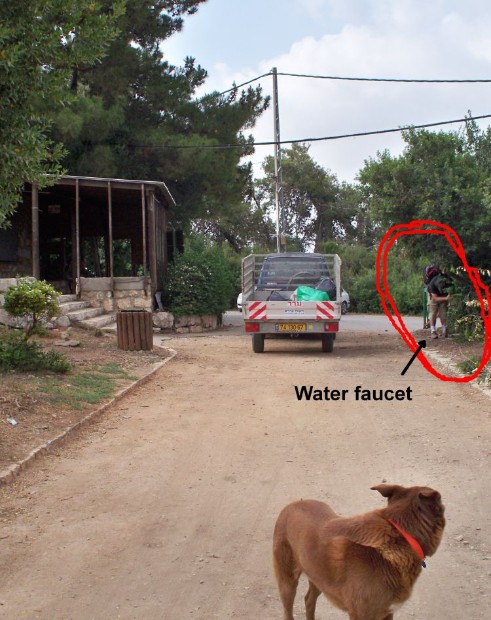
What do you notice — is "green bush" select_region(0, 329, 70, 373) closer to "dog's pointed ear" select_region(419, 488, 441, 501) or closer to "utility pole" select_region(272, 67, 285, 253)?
"dog's pointed ear" select_region(419, 488, 441, 501)

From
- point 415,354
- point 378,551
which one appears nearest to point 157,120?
point 415,354

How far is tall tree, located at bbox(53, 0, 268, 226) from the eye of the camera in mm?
24906

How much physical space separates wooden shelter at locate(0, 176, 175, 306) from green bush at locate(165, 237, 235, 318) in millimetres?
676

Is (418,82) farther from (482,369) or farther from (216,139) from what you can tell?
(482,369)

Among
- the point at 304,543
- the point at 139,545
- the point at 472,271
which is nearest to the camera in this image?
the point at 304,543

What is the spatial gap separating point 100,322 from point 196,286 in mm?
4346

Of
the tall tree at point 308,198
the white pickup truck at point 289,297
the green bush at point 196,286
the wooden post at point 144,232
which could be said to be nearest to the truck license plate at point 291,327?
the white pickup truck at point 289,297

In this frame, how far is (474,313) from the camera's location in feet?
52.9

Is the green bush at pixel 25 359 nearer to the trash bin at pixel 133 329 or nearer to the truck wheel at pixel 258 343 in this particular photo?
the trash bin at pixel 133 329

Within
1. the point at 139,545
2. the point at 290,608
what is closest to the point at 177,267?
the point at 139,545

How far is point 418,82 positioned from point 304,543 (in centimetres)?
2078

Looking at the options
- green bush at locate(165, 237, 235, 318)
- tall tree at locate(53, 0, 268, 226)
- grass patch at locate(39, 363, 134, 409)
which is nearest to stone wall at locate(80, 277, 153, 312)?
green bush at locate(165, 237, 235, 318)

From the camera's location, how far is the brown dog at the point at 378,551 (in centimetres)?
285

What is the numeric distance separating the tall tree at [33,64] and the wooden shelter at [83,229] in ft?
39.0
